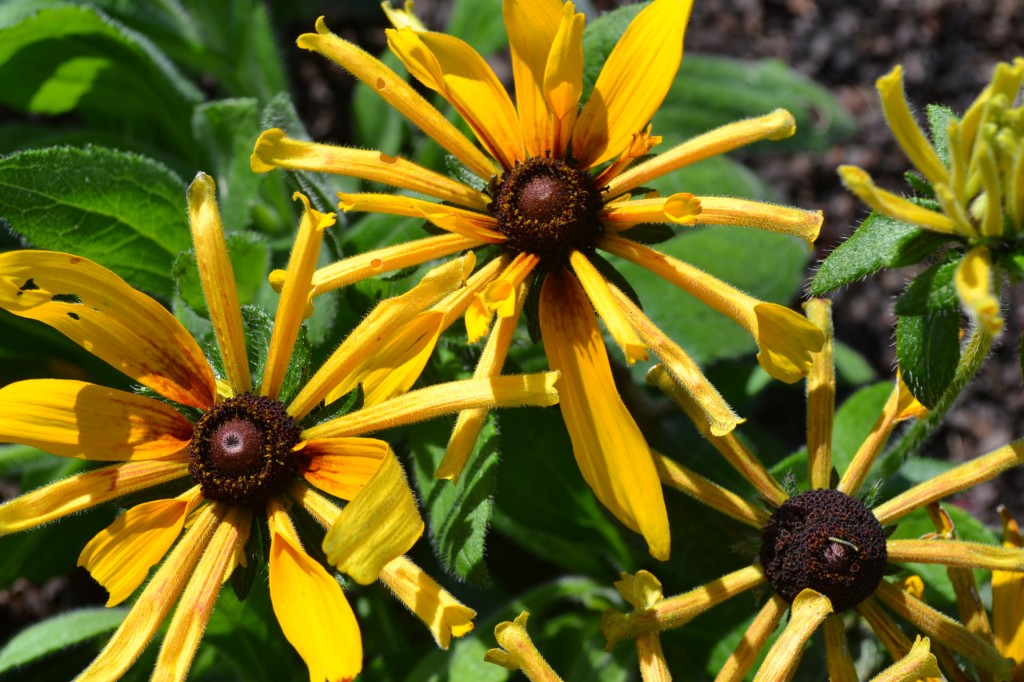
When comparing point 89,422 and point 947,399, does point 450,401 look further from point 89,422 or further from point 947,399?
point 947,399

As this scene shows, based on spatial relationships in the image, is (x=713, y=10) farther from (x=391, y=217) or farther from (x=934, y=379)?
(x=934, y=379)

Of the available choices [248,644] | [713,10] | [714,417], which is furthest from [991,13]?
[248,644]

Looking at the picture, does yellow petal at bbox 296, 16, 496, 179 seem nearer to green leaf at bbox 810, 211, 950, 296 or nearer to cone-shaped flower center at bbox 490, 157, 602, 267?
cone-shaped flower center at bbox 490, 157, 602, 267

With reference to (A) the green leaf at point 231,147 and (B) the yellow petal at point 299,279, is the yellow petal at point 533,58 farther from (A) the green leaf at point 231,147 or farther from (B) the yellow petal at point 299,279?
(A) the green leaf at point 231,147

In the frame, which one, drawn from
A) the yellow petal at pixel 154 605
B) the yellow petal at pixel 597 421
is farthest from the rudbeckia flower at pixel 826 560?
the yellow petal at pixel 154 605

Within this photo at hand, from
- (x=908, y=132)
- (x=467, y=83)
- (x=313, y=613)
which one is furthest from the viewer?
(x=467, y=83)

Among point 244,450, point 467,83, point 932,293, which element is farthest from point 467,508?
point 932,293
